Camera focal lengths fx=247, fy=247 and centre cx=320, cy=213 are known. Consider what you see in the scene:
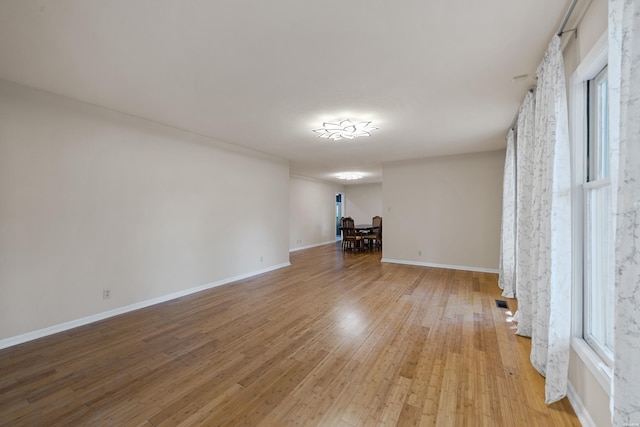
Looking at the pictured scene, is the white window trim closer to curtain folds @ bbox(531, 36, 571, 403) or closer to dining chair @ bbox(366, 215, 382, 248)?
curtain folds @ bbox(531, 36, 571, 403)

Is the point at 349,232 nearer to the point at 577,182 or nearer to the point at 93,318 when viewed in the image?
the point at 93,318

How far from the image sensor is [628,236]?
3.02 ft

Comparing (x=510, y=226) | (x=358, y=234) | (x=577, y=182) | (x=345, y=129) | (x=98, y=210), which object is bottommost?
(x=358, y=234)

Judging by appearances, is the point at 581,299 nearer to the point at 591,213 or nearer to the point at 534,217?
the point at 591,213

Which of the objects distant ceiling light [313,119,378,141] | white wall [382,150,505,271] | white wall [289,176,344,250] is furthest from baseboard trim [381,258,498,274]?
distant ceiling light [313,119,378,141]

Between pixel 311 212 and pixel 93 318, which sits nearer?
pixel 93 318

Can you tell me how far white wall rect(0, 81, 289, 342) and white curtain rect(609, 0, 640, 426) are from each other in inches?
186

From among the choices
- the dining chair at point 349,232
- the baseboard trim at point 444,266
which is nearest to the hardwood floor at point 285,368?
the baseboard trim at point 444,266

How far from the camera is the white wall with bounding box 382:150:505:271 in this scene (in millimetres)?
5773

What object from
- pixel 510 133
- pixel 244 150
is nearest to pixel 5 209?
pixel 244 150

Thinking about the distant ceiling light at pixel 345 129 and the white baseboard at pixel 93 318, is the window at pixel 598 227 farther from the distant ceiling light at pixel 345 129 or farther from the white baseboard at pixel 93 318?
the white baseboard at pixel 93 318

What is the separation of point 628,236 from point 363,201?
10684mm

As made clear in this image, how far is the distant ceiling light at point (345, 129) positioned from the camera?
380cm

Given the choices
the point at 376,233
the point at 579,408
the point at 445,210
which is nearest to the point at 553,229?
the point at 579,408
